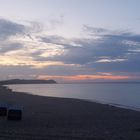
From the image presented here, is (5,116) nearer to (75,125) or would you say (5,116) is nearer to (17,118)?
(17,118)

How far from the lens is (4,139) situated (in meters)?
16.8

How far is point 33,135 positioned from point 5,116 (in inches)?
351

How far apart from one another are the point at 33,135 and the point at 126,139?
4.43m

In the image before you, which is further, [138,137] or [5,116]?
[5,116]

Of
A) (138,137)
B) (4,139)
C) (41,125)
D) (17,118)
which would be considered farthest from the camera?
(17,118)

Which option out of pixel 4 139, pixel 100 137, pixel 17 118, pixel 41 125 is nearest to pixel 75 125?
pixel 41 125

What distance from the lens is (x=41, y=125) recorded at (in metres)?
24.0

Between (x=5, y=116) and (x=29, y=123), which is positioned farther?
(x=5, y=116)

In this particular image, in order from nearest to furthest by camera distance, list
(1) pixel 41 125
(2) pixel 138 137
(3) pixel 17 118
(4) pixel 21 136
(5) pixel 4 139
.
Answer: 1. (5) pixel 4 139
2. (4) pixel 21 136
3. (2) pixel 138 137
4. (1) pixel 41 125
5. (3) pixel 17 118

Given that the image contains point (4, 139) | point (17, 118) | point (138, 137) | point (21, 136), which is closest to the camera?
point (4, 139)

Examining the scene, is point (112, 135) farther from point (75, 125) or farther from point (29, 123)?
point (29, 123)

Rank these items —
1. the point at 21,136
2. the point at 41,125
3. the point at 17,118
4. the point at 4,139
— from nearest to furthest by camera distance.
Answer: the point at 4,139 → the point at 21,136 → the point at 41,125 → the point at 17,118

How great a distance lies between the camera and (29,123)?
24859 mm

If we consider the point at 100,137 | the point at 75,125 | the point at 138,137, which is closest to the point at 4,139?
Result: the point at 100,137
